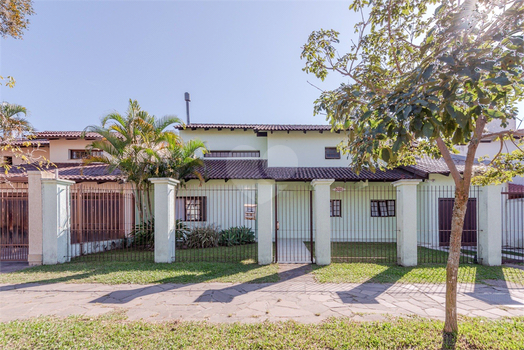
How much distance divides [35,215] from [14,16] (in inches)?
204

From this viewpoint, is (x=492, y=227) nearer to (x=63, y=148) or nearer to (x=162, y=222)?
(x=162, y=222)

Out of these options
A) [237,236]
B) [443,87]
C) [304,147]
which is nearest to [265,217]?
[237,236]

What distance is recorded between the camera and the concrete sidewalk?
425 cm

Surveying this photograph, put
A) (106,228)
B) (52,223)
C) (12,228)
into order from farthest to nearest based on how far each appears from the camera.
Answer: (106,228), (12,228), (52,223)

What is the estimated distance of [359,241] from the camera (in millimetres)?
12742

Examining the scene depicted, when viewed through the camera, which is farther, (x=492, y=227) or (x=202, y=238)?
(x=202, y=238)

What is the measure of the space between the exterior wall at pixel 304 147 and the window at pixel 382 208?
2527mm

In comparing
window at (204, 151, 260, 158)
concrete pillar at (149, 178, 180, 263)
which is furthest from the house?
concrete pillar at (149, 178, 180, 263)

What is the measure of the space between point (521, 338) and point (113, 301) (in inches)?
236

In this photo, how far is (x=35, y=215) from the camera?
7492 millimetres

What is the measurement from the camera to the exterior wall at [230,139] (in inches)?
603

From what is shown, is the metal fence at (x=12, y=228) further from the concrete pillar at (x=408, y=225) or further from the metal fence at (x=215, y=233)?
the concrete pillar at (x=408, y=225)

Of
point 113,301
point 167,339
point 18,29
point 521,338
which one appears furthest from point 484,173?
point 18,29

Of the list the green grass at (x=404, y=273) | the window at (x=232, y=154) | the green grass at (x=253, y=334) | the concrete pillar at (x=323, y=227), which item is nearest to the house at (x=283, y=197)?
the window at (x=232, y=154)
